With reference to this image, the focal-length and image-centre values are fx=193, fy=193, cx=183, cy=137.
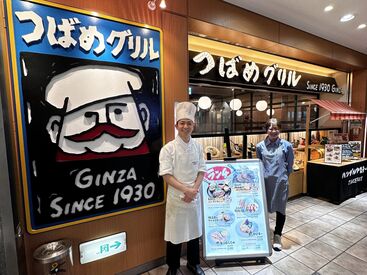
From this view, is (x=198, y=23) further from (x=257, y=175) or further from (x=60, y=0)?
(x=257, y=175)

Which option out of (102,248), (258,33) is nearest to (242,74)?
(258,33)

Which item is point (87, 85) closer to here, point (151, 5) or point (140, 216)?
point (151, 5)

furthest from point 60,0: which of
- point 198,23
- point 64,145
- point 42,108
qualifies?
point 198,23

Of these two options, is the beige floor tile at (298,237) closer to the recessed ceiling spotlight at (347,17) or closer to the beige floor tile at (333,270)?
the beige floor tile at (333,270)

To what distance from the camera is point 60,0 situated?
64.8 inches

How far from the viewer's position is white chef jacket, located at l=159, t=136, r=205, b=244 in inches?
75.4

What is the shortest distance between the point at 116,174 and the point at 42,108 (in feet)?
2.84

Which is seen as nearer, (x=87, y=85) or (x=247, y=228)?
(x=87, y=85)

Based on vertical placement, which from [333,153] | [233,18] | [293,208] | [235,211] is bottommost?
[293,208]

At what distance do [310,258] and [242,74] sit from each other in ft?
9.43

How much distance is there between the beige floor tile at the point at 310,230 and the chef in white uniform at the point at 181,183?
1980mm

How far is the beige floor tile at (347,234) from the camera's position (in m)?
2.74

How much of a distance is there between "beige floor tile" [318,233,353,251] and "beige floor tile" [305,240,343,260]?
83mm

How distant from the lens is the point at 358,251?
247cm
